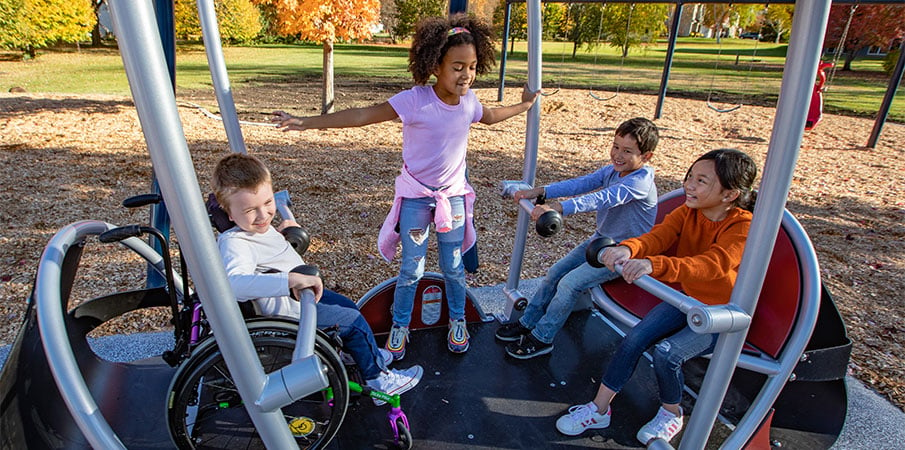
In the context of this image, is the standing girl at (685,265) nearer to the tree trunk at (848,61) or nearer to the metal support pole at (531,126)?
the metal support pole at (531,126)

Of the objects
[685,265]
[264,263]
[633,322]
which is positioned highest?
[685,265]

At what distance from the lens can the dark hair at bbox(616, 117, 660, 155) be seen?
2.30 metres

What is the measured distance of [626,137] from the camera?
2326 mm

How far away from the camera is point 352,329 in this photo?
79.4 inches

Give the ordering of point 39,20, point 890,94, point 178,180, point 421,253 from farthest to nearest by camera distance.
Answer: point 39,20, point 890,94, point 421,253, point 178,180

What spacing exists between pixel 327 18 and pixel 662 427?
26.6 ft

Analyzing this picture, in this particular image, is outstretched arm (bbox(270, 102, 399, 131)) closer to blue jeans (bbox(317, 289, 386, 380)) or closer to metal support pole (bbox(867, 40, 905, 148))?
blue jeans (bbox(317, 289, 386, 380))

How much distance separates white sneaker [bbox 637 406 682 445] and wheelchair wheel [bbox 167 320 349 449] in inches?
47.1

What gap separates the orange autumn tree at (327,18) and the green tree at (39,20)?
367 inches

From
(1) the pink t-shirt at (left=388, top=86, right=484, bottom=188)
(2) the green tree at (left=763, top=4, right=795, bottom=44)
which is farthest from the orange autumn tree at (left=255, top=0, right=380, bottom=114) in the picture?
(1) the pink t-shirt at (left=388, top=86, right=484, bottom=188)

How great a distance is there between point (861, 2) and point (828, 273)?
3.22 meters

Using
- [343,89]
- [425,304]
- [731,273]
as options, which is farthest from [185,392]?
[343,89]

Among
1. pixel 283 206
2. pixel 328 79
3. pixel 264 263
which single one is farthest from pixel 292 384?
pixel 328 79

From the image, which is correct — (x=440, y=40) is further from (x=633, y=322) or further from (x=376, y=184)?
(x=376, y=184)
